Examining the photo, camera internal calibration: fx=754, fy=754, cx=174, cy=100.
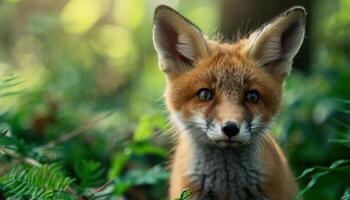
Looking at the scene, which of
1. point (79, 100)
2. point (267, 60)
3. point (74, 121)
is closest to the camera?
point (267, 60)

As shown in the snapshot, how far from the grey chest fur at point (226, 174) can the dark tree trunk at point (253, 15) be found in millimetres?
4653

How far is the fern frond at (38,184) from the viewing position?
15.5 ft

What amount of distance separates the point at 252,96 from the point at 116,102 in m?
5.17

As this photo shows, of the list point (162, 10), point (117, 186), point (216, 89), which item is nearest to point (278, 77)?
point (216, 89)

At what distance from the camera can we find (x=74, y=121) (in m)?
8.32

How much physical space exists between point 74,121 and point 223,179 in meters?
3.17

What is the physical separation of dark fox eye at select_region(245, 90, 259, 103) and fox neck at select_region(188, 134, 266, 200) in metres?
0.40

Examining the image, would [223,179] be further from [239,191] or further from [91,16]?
[91,16]

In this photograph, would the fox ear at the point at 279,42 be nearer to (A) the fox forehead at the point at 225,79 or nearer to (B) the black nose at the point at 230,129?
(A) the fox forehead at the point at 225,79

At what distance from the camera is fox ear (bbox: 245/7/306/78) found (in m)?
5.59

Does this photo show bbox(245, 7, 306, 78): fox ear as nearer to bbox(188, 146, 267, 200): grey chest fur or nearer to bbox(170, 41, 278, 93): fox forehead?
bbox(170, 41, 278, 93): fox forehead

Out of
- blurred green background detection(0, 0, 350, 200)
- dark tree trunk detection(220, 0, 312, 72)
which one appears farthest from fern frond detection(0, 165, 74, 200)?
dark tree trunk detection(220, 0, 312, 72)

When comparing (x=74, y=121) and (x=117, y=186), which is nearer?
(x=117, y=186)

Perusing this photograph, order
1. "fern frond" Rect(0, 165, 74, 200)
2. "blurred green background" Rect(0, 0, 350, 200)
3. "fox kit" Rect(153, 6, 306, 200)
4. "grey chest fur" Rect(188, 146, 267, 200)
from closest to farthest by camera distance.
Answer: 1. "fern frond" Rect(0, 165, 74, 200)
2. "fox kit" Rect(153, 6, 306, 200)
3. "grey chest fur" Rect(188, 146, 267, 200)
4. "blurred green background" Rect(0, 0, 350, 200)
